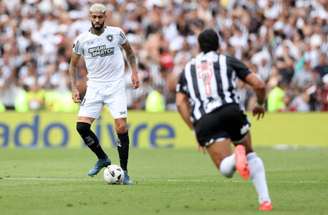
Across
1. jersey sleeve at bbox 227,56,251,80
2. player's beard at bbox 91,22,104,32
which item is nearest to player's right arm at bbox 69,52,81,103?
player's beard at bbox 91,22,104,32

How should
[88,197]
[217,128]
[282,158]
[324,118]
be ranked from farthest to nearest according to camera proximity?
1. [324,118]
2. [282,158]
3. [88,197]
4. [217,128]

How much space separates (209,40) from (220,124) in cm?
92

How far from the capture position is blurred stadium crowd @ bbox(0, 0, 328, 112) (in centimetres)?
2656

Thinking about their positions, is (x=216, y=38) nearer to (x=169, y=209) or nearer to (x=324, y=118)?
(x=169, y=209)

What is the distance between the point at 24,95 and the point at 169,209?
17810 mm

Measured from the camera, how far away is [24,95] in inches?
1105

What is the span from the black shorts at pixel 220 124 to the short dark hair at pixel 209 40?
0.66m

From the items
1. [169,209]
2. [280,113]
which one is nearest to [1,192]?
[169,209]

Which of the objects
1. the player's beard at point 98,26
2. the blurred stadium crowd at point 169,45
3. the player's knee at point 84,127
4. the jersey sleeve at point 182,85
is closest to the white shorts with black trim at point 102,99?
the player's knee at point 84,127

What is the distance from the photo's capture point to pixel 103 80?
1462cm

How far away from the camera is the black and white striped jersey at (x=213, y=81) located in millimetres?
10500

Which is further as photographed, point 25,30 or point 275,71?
point 25,30

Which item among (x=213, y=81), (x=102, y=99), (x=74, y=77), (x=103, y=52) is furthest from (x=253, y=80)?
(x=74, y=77)

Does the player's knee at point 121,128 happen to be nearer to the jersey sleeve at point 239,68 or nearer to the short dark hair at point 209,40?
the short dark hair at point 209,40
